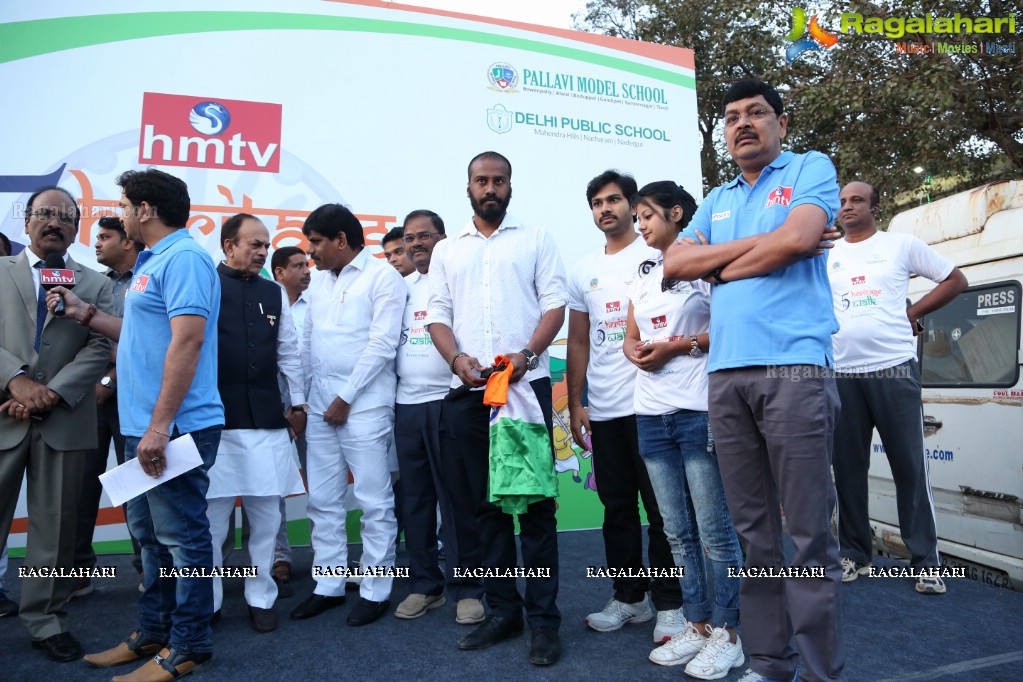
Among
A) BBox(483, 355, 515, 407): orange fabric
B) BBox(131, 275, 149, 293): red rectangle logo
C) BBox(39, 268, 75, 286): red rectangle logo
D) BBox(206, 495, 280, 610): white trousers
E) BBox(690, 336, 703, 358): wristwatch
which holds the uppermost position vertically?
BBox(39, 268, 75, 286): red rectangle logo

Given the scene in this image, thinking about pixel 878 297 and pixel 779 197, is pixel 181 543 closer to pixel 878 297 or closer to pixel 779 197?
pixel 779 197

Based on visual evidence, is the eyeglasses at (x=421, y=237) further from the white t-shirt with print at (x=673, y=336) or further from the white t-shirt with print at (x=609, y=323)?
the white t-shirt with print at (x=673, y=336)

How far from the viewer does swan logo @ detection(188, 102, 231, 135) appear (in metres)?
5.04

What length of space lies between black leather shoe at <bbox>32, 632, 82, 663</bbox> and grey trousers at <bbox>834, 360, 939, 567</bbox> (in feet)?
12.0

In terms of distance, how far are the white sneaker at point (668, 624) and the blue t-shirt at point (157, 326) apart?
1979mm

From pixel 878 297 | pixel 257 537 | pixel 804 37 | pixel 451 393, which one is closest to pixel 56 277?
pixel 257 537

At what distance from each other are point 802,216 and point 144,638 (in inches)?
116

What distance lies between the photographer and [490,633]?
123 inches

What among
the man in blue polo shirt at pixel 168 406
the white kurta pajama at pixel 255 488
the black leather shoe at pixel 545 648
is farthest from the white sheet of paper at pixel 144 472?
the black leather shoe at pixel 545 648

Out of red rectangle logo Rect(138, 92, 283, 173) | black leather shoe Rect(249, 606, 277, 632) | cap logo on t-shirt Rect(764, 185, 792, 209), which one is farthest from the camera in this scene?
red rectangle logo Rect(138, 92, 283, 173)

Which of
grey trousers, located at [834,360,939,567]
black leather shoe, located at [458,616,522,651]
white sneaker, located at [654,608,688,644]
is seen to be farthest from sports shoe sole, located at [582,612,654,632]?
grey trousers, located at [834,360,939,567]

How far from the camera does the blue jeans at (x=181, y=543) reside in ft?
9.30

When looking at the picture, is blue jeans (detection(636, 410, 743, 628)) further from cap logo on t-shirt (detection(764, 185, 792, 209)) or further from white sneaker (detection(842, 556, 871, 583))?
white sneaker (detection(842, 556, 871, 583))

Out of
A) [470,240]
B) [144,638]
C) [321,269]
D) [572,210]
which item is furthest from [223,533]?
[572,210]
